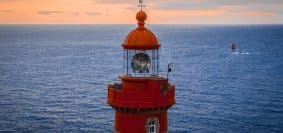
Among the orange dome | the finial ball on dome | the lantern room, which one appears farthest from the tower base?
the finial ball on dome

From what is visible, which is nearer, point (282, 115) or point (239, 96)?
point (282, 115)

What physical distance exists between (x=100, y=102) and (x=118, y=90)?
242ft

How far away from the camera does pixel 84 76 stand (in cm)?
12519

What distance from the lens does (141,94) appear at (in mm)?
16406

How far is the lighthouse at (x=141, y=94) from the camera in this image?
53.9 feet

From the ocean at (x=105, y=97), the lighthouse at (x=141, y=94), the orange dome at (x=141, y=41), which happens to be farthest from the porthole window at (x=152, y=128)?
the ocean at (x=105, y=97)

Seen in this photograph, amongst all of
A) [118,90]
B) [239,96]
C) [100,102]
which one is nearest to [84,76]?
[100,102]

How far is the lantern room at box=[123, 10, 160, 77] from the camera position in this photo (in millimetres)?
16625

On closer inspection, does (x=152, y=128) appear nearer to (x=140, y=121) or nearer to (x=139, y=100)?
(x=140, y=121)

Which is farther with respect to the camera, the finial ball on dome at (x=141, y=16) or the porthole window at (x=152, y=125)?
the finial ball on dome at (x=141, y=16)

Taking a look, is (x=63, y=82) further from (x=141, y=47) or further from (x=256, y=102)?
(x=141, y=47)

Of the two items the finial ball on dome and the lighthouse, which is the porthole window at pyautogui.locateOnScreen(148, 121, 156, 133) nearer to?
the lighthouse

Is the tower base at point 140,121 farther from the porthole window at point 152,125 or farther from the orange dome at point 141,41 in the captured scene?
the orange dome at point 141,41

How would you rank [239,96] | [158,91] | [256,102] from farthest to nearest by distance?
1. [239,96]
2. [256,102]
3. [158,91]
